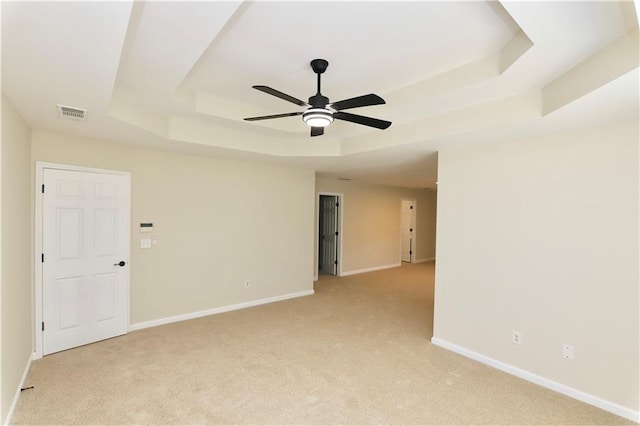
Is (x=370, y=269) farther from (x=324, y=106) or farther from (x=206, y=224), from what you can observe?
(x=324, y=106)

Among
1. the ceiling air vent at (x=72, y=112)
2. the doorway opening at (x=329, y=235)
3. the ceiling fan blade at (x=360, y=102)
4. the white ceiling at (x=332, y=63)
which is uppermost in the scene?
the white ceiling at (x=332, y=63)

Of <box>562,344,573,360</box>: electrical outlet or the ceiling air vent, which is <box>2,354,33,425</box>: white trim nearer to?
the ceiling air vent

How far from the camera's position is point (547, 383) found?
2.94 meters

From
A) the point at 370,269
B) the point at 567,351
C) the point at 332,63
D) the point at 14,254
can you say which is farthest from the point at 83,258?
the point at 370,269

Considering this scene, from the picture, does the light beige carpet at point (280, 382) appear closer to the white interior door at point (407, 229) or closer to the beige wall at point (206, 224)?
the beige wall at point (206, 224)

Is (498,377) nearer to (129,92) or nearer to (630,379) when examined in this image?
(630,379)

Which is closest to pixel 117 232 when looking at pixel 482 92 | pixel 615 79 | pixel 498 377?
pixel 482 92

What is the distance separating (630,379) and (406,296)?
3486 millimetres

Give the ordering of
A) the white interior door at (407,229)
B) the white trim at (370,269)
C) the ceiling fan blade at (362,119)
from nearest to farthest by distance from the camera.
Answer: the ceiling fan blade at (362,119) → the white trim at (370,269) → the white interior door at (407,229)

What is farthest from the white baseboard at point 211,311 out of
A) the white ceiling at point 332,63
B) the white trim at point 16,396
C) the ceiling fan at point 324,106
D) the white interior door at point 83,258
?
the ceiling fan at point 324,106

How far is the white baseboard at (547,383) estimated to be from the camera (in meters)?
2.54

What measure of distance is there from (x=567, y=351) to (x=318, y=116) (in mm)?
3038

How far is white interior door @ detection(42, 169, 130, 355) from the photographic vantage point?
11.2ft

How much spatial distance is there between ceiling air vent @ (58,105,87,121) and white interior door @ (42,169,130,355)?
40.2 inches
